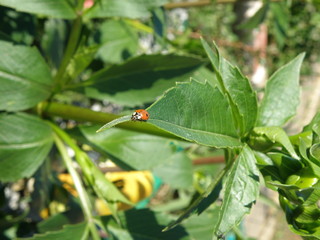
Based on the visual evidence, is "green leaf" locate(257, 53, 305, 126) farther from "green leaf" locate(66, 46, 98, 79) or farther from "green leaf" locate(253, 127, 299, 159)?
"green leaf" locate(66, 46, 98, 79)

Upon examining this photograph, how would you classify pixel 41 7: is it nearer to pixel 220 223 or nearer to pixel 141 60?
pixel 141 60

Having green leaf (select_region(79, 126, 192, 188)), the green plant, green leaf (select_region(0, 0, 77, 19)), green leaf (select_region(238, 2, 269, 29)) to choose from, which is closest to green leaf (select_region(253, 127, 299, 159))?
the green plant

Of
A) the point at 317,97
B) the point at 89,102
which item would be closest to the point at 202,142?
the point at 89,102

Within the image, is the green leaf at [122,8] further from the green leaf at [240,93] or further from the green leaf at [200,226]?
the green leaf at [200,226]

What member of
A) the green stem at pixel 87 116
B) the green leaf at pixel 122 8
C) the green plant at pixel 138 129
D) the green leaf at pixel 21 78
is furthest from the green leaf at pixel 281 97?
the green leaf at pixel 21 78

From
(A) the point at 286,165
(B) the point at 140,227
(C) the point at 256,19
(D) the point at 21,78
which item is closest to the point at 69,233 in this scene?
(B) the point at 140,227
